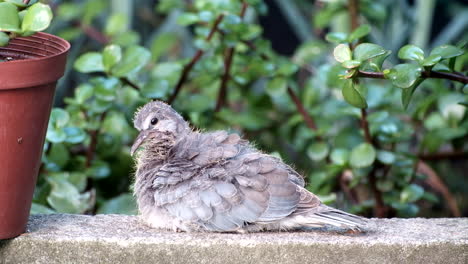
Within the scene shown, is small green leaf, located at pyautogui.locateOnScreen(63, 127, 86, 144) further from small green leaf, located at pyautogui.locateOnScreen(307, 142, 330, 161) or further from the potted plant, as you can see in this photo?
small green leaf, located at pyautogui.locateOnScreen(307, 142, 330, 161)

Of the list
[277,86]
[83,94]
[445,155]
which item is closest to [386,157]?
[277,86]

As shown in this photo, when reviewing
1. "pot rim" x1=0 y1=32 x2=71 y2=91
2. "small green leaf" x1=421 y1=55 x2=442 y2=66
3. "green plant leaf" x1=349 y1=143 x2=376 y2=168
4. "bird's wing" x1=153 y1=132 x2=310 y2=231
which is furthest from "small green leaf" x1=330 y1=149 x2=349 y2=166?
"pot rim" x1=0 y1=32 x2=71 y2=91

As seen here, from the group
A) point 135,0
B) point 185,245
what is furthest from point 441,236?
point 135,0

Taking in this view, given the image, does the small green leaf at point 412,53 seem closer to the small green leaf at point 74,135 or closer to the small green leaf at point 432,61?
the small green leaf at point 432,61

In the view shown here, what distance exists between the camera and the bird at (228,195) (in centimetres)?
276

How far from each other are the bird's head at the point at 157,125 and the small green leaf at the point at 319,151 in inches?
55.7

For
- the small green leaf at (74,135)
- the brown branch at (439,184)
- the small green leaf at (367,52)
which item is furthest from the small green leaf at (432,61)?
the brown branch at (439,184)

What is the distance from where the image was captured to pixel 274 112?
16.8 feet

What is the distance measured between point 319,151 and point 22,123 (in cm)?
214

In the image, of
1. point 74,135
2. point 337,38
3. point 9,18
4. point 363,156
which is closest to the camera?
point 9,18

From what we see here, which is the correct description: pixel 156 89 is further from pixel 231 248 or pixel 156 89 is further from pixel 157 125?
pixel 231 248

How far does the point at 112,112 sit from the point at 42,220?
148cm

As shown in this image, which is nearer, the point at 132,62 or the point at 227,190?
the point at 227,190

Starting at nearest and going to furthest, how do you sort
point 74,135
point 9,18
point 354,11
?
point 9,18, point 74,135, point 354,11
